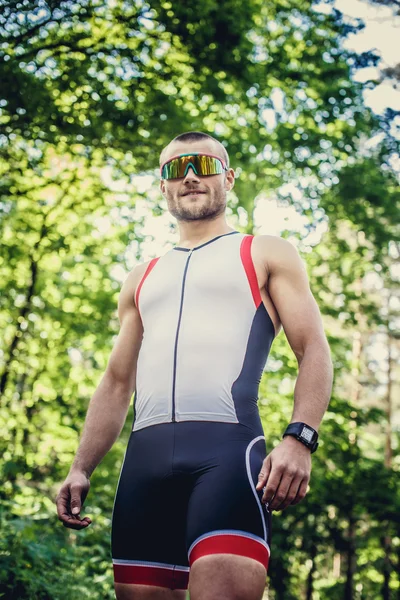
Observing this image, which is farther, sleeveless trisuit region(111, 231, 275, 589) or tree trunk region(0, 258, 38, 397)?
tree trunk region(0, 258, 38, 397)

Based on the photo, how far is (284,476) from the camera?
186 centimetres

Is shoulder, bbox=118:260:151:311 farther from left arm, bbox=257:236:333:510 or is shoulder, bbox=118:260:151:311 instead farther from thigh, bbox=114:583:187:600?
thigh, bbox=114:583:187:600

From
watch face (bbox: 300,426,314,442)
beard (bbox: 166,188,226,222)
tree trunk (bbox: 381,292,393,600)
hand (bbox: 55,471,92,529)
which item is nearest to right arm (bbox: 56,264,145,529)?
hand (bbox: 55,471,92,529)

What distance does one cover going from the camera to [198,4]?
679 cm

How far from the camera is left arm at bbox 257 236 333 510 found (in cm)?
186

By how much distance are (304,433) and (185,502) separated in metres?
0.54

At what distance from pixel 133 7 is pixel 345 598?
13404 mm

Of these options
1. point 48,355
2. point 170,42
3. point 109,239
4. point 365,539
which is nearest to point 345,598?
point 365,539

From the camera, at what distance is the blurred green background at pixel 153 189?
279 inches

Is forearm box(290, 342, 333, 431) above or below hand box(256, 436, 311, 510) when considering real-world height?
above

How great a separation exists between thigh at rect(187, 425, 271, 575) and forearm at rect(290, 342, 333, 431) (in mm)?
239

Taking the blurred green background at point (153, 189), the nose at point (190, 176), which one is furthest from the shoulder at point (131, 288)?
the blurred green background at point (153, 189)

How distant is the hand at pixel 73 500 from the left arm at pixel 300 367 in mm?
867

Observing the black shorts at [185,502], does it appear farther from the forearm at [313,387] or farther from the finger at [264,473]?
the forearm at [313,387]
